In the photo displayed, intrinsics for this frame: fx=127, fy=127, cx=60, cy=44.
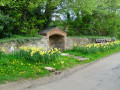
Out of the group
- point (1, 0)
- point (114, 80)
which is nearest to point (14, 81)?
point (114, 80)

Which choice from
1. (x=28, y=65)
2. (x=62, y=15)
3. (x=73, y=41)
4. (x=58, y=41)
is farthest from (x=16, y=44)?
(x=62, y=15)

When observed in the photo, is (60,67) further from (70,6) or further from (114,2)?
(114,2)

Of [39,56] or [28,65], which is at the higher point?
[39,56]

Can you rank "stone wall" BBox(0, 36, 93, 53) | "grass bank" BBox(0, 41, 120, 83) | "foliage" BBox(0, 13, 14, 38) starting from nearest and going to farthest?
"grass bank" BBox(0, 41, 120, 83)
"stone wall" BBox(0, 36, 93, 53)
"foliage" BBox(0, 13, 14, 38)

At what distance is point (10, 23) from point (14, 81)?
255 inches

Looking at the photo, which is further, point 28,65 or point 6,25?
point 6,25

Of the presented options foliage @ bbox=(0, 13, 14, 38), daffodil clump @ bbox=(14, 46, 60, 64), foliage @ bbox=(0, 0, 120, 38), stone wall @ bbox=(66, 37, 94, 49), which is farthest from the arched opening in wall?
daffodil clump @ bbox=(14, 46, 60, 64)

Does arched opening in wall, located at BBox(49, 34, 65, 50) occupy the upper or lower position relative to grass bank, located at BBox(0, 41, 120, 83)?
upper

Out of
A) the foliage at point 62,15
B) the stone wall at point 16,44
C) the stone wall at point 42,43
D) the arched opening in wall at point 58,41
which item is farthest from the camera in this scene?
the arched opening in wall at point 58,41

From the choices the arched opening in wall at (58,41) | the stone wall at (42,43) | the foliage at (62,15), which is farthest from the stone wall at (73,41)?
the foliage at (62,15)

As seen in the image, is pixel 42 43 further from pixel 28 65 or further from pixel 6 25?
pixel 28 65

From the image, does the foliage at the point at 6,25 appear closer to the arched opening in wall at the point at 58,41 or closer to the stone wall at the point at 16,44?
the stone wall at the point at 16,44

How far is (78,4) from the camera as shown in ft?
41.5

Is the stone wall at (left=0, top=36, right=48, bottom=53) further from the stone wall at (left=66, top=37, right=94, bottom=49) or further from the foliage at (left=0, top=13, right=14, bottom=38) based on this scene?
the stone wall at (left=66, top=37, right=94, bottom=49)
